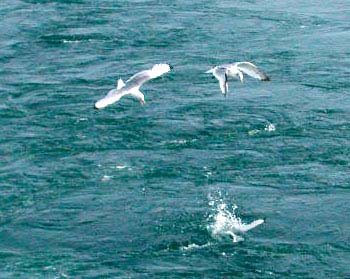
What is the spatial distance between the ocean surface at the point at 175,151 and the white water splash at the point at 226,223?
0.10 metres

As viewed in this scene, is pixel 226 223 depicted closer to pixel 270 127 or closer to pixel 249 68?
pixel 249 68

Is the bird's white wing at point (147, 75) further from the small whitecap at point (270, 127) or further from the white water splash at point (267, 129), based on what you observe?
the small whitecap at point (270, 127)

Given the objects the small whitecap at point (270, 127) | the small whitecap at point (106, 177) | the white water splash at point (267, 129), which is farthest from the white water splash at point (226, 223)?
the small whitecap at point (270, 127)

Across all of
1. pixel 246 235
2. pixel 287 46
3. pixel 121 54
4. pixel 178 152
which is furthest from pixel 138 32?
pixel 246 235

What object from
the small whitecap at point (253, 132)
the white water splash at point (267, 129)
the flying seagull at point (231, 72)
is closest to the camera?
the flying seagull at point (231, 72)

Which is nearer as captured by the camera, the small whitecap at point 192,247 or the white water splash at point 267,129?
the small whitecap at point 192,247

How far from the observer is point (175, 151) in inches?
2047

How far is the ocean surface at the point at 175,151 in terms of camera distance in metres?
42.7

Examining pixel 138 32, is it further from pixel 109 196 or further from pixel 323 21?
pixel 109 196

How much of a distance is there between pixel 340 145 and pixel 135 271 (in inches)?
655

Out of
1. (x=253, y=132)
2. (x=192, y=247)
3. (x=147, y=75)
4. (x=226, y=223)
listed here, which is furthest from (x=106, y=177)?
(x=253, y=132)

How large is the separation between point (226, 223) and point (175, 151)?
8435 millimetres

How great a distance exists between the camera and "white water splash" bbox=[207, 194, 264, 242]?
4391 cm

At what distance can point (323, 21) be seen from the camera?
75938mm
